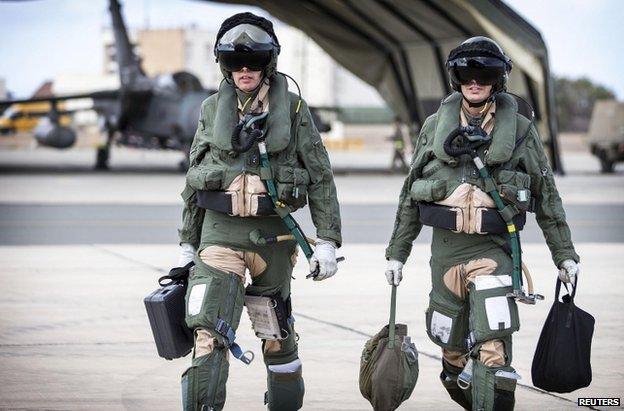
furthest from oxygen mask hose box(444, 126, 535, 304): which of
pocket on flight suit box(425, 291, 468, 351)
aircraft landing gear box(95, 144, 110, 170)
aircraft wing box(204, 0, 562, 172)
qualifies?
aircraft landing gear box(95, 144, 110, 170)

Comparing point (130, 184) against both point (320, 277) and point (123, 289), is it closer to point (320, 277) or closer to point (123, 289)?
point (123, 289)

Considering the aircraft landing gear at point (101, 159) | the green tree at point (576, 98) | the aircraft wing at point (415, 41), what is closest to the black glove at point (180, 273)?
the aircraft wing at point (415, 41)

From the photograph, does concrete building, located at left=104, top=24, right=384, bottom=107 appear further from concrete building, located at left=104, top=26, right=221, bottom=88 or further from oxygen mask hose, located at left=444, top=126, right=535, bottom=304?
oxygen mask hose, located at left=444, top=126, right=535, bottom=304

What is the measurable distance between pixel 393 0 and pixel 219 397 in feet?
84.8

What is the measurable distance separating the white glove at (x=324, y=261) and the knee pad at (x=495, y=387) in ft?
2.59

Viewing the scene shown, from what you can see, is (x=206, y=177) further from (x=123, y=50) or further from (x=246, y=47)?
(x=123, y=50)

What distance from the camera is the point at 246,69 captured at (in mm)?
5805

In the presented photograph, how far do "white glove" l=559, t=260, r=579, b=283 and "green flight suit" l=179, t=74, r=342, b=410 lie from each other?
1.03m

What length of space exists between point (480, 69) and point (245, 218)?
4.16 ft

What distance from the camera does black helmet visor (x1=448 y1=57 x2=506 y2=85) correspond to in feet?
18.9

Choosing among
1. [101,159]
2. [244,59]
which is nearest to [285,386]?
[244,59]

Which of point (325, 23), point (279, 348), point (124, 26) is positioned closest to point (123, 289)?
point (279, 348)
